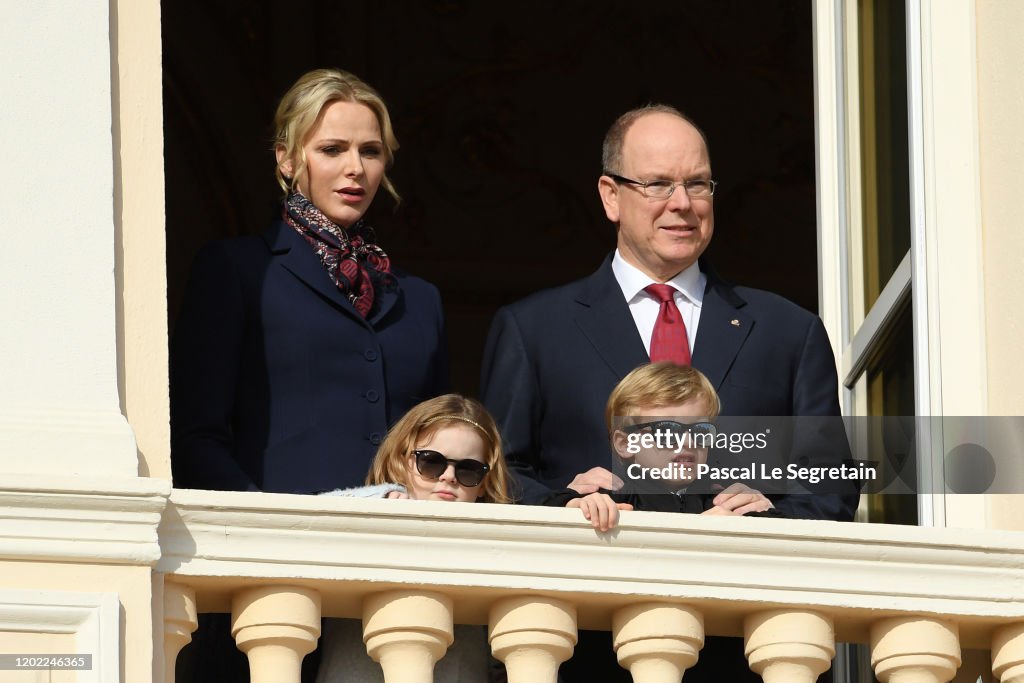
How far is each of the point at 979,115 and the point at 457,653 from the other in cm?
161

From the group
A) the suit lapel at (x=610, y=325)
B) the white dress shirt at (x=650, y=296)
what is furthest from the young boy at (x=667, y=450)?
the white dress shirt at (x=650, y=296)

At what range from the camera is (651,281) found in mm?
4926

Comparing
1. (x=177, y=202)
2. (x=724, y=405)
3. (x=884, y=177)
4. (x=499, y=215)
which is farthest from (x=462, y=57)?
(x=724, y=405)

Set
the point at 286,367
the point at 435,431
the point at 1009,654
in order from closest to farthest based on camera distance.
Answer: the point at 1009,654, the point at 435,431, the point at 286,367

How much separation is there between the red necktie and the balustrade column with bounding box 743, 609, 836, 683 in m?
0.75

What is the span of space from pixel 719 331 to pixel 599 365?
0.83ft

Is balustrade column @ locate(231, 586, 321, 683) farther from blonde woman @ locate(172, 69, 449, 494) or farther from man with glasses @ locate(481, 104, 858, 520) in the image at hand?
man with glasses @ locate(481, 104, 858, 520)

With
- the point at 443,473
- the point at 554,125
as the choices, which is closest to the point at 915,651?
the point at 443,473

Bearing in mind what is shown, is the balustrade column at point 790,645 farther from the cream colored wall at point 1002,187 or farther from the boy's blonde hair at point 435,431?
the cream colored wall at point 1002,187

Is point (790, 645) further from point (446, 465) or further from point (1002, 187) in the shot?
point (1002, 187)

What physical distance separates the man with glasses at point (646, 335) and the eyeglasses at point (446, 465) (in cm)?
17

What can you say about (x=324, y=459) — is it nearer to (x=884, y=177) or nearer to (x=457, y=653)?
(x=457, y=653)

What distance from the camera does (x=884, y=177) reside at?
206 inches

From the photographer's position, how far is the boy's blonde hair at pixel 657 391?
4.36 meters
